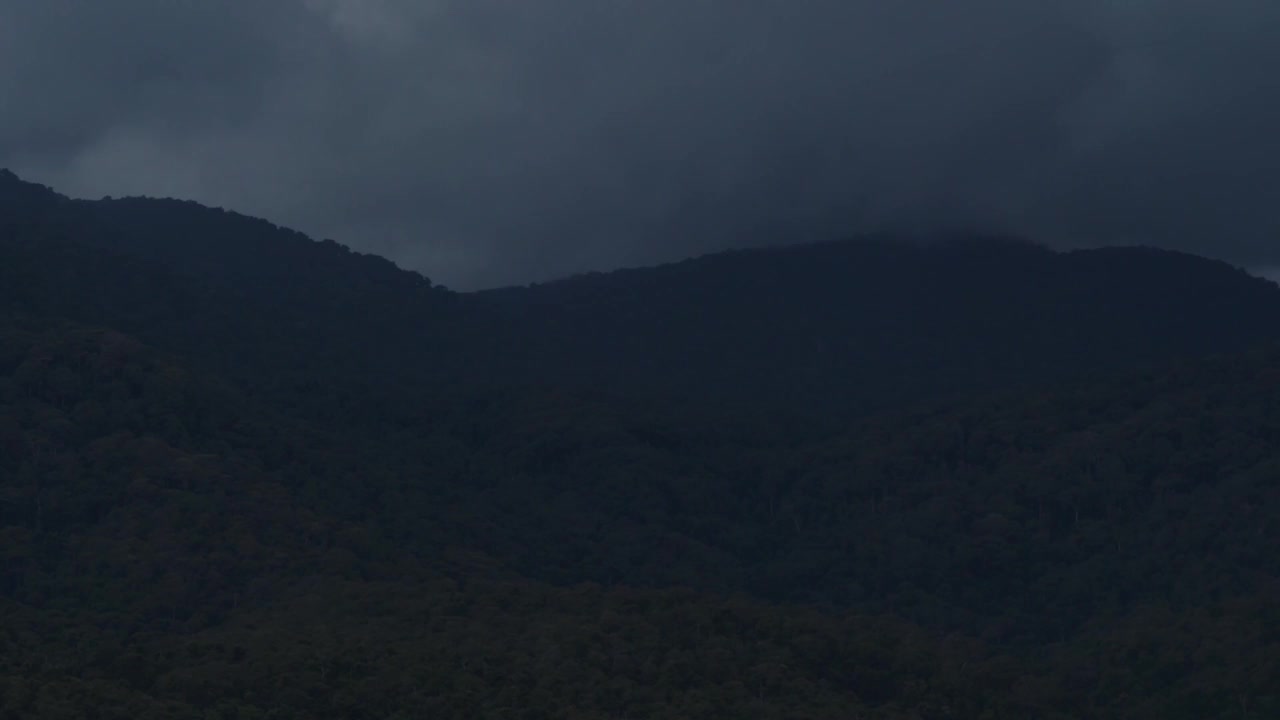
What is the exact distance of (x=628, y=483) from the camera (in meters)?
74.4

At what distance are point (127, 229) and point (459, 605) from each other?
50.8 m

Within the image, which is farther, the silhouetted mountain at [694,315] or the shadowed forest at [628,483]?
the silhouetted mountain at [694,315]

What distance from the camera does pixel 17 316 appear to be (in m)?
64.2

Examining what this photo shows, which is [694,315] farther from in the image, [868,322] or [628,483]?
[628,483]

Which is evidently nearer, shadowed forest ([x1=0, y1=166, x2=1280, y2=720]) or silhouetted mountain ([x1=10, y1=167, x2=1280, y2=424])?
shadowed forest ([x1=0, y1=166, x2=1280, y2=720])

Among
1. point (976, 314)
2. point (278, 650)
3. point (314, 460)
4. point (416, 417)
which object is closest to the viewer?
point (278, 650)

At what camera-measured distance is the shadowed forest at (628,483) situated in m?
42.9

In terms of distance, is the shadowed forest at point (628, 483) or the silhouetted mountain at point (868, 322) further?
the silhouetted mountain at point (868, 322)

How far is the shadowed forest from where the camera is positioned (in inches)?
1688

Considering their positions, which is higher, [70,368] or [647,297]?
[647,297]

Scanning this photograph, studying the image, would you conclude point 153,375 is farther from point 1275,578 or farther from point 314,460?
point 1275,578

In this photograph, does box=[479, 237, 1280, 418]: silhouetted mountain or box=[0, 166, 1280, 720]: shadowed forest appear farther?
box=[479, 237, 1280, 418]: silhouetted mountain

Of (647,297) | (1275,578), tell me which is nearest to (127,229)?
(647,297)

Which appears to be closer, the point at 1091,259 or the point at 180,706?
the point at 180,706
